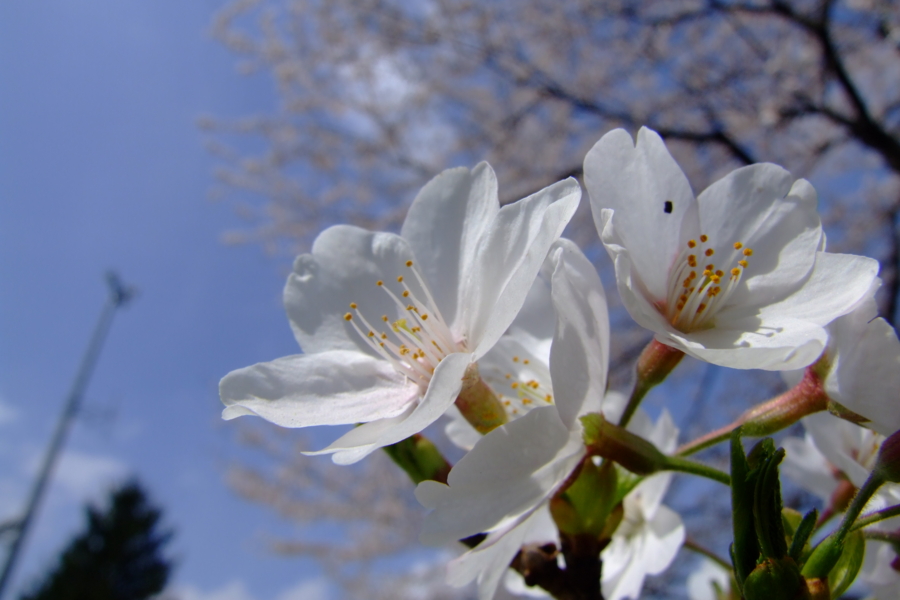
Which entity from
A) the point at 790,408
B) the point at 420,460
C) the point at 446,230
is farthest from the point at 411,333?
the point at 790,408

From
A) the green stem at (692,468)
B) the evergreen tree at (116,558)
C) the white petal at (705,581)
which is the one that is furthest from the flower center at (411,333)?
the evergreen tree at (116,558)

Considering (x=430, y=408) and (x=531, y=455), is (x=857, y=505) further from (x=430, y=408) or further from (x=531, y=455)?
(x=430, y=408)

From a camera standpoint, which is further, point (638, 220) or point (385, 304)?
point (385, 304)

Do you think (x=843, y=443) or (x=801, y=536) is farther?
(x=843, y=443)

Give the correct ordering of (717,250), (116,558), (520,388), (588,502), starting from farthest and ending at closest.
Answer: (116,558)
(520,388)
(717,250)
(588,502)

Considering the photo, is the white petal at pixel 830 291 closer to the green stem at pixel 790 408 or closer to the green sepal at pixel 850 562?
the green stem at pixel 790 408

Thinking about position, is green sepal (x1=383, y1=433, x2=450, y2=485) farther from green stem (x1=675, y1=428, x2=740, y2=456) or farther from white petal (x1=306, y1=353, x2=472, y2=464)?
green stem (x1=675, y1=428, x2=740, y2=456)

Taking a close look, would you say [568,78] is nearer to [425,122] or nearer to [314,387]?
[425,122]

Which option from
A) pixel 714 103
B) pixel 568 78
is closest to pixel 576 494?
pixel 714 103
